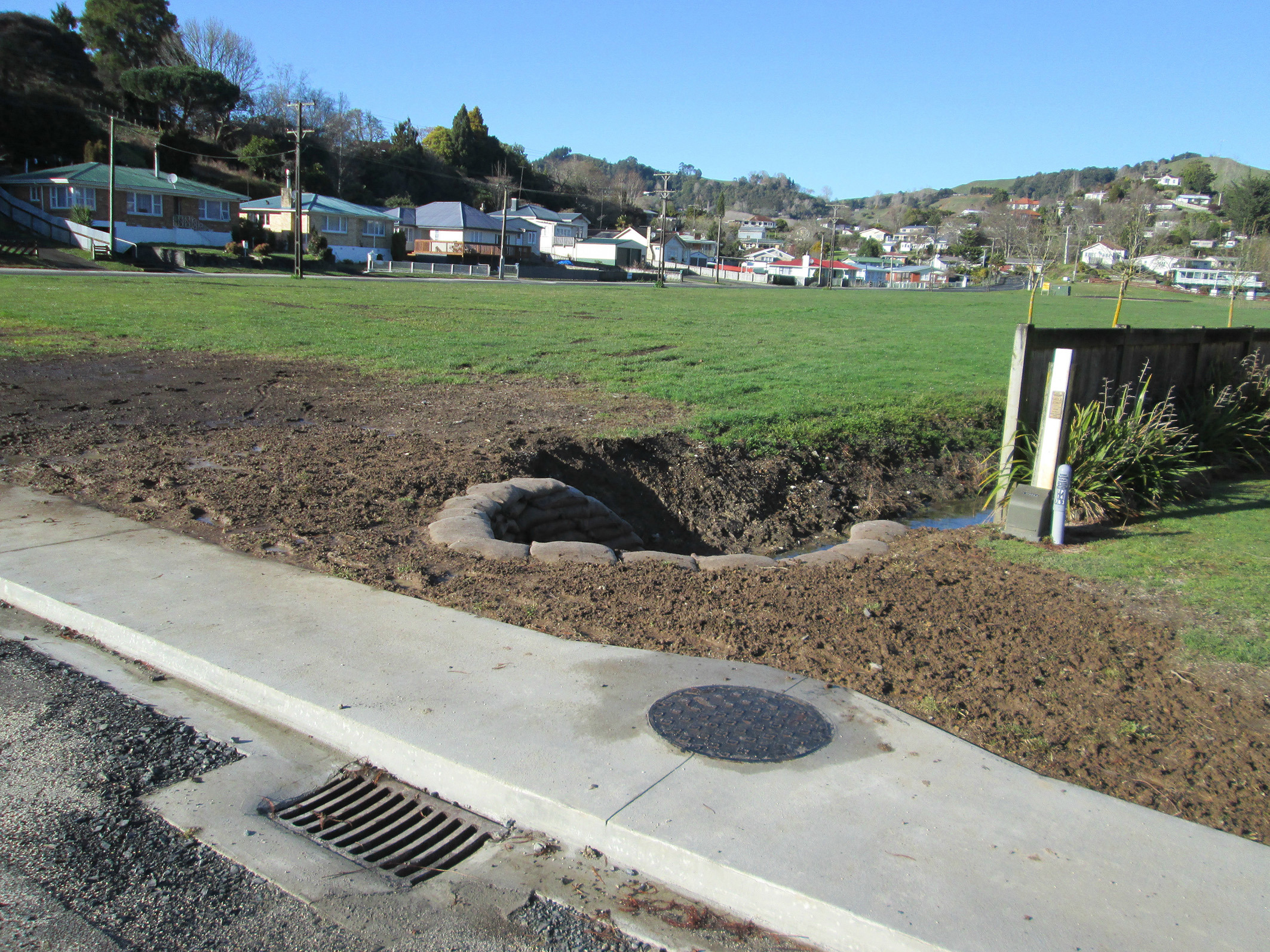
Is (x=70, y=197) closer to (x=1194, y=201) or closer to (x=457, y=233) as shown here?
(x=457, y=233)

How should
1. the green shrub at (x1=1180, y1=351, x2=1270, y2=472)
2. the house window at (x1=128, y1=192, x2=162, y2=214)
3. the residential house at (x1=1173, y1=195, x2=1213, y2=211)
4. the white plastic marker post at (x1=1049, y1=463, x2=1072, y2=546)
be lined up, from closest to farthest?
1. the white plastic marker post at (x1=1049, y1=463, x2=1072, y2=546)
2. the green shrub at (x1=1180, y1=351, x2=1270, y2=472)
3. the house window at (x1=128, y1=192, x2=162, y2=214)
4. the residential house at (x1=1173, y1=195, x2=1213, y2=211)

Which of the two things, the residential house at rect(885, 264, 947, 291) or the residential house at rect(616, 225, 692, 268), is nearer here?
the residential house at rect(616, 225, 692, 268)

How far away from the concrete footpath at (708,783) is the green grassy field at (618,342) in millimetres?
6565

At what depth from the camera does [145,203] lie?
5784 cm

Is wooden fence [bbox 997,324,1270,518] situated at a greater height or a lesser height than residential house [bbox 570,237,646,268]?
lesser

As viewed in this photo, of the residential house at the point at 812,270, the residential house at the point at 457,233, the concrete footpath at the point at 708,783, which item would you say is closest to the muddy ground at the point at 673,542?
the concrete footpath at the point at 708,783

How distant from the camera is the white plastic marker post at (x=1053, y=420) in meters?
8.00

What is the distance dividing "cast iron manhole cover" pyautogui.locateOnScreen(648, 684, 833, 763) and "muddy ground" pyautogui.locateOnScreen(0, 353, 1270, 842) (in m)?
0.46

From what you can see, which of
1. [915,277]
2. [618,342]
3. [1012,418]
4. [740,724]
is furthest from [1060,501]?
[915,277]

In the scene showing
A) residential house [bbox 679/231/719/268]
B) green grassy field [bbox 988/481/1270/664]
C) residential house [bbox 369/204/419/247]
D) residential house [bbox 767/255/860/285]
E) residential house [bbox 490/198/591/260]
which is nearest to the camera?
green grassy field [bbox 988/481/1270/664]

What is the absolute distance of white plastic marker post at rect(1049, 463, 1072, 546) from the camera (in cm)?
731

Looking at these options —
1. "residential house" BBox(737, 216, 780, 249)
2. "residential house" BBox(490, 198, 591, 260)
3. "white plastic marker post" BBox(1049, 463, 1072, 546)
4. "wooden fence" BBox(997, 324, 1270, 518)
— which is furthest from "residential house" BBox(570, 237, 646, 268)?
"white plastic marker post" BBox(1049, 463, 1072, 546)

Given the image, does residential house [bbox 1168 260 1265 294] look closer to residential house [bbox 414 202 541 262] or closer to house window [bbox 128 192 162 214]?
residential house [bbox 414 202 541 262]

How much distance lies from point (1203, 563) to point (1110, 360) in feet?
11.0
